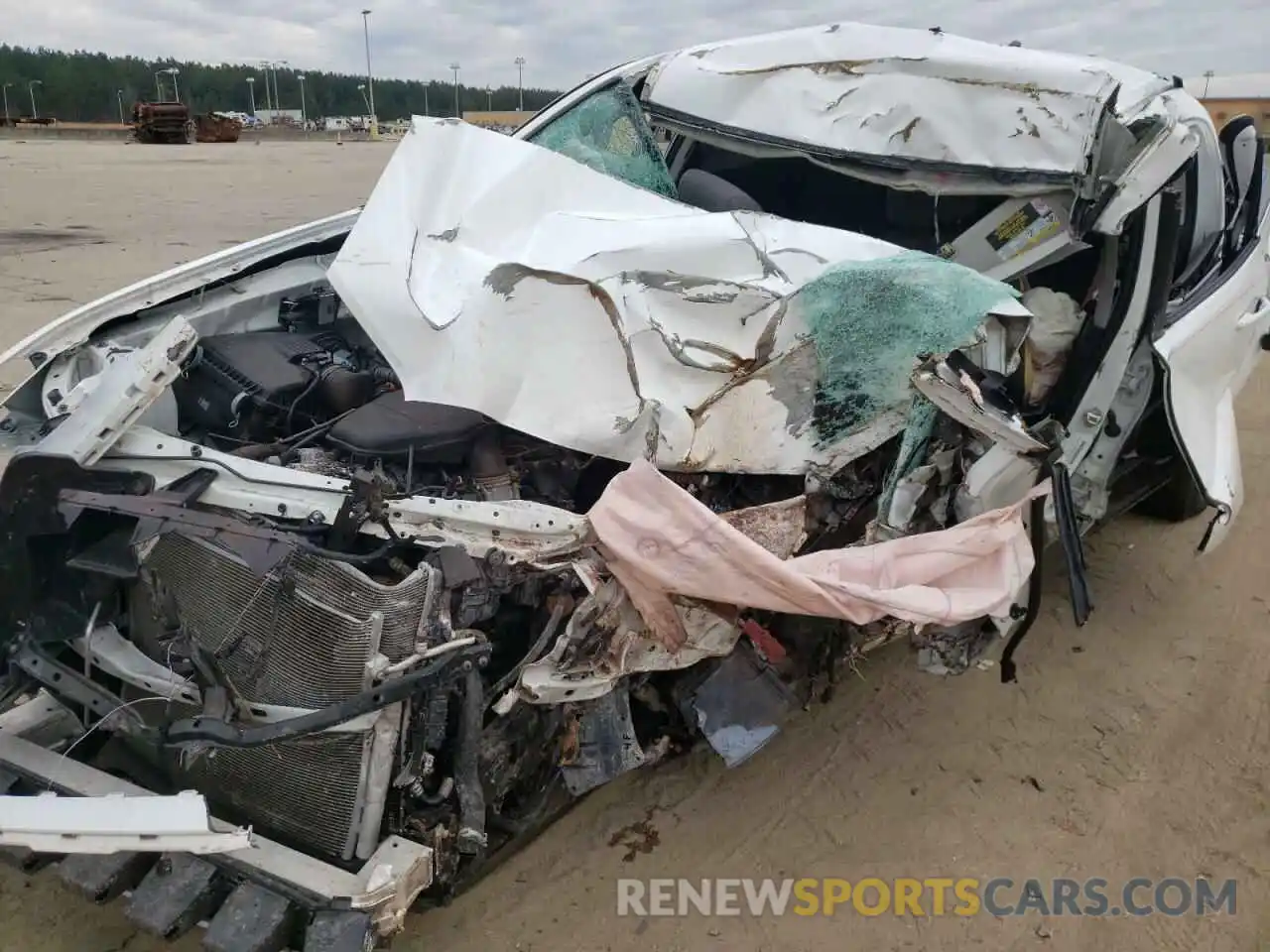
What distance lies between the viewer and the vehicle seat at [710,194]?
10.7ft

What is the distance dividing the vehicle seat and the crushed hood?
0.57 m

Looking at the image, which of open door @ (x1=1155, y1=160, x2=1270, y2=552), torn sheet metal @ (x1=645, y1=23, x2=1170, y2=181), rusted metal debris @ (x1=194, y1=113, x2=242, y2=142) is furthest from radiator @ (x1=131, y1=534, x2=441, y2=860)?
rusted metal debris @ (x1=194, y1=113, x2=242, y2=142)

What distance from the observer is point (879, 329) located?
7.71 feet

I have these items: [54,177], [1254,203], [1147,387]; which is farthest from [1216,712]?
[54,177]

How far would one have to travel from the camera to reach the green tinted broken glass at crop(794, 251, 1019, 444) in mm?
2309

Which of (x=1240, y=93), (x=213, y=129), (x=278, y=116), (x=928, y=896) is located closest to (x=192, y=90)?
(x=278, y=116)

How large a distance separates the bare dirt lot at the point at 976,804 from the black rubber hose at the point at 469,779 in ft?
1.12

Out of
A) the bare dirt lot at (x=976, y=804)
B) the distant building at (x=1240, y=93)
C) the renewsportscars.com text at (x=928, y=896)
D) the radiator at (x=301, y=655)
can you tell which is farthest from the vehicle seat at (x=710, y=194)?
the distant building at (x=1240, y=93)

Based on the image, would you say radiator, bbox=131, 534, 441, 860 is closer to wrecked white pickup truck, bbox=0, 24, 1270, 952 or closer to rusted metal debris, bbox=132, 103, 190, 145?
wrecked white pickup truck, bbox=0, 24, 1270, 952

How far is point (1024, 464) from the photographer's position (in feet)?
7.66

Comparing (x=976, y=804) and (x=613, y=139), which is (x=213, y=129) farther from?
(x=976, y=804)

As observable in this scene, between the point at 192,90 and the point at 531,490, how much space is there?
75981mm

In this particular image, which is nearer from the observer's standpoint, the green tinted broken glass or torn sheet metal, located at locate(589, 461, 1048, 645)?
torn sheet metal, located at locate(589, 461, 1048, 645)

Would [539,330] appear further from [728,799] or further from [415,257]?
[728,799]
